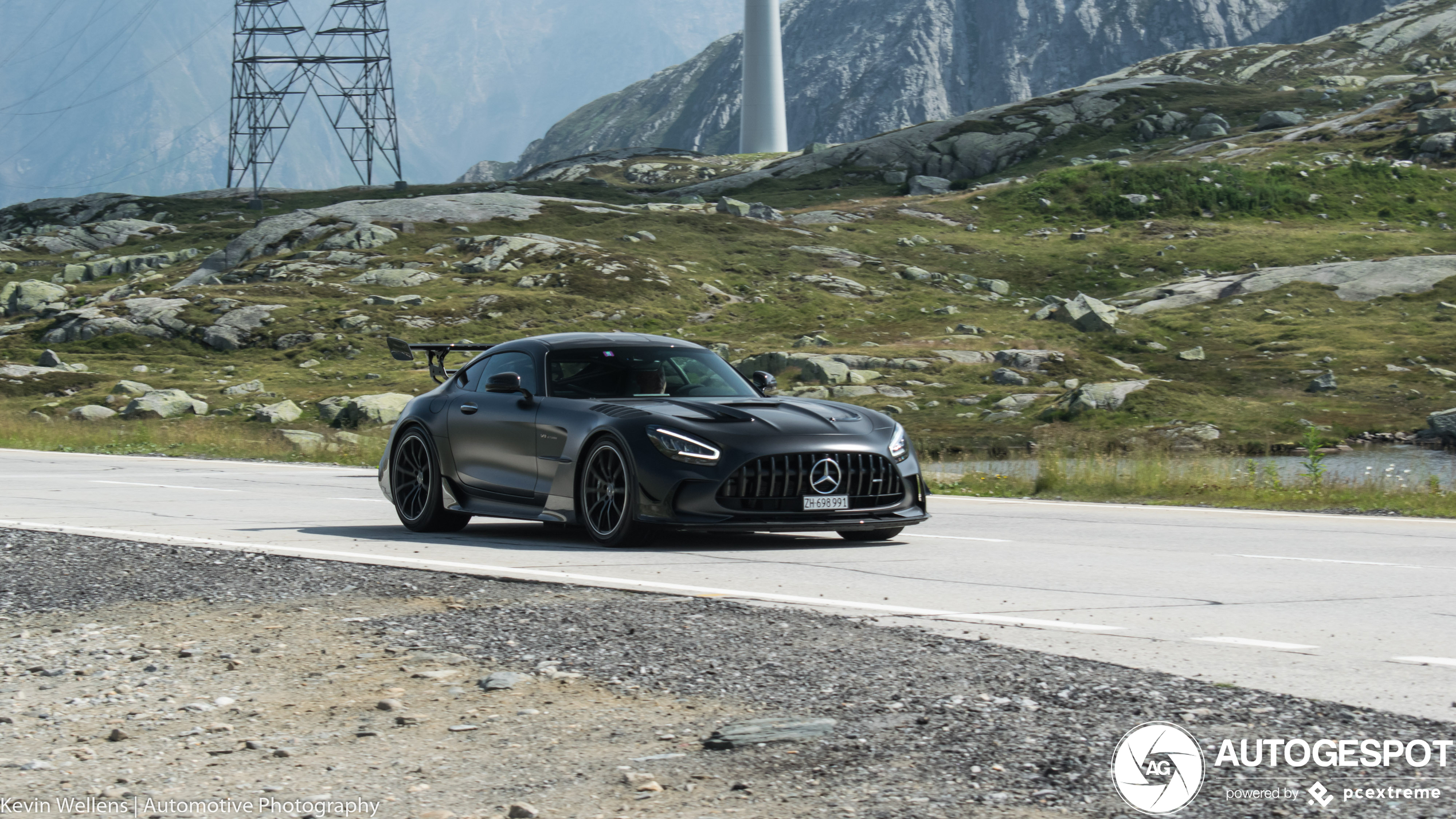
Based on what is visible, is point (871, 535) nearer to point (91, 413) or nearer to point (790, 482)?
point (790, 482)

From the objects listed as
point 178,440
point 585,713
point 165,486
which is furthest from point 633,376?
point 178,440

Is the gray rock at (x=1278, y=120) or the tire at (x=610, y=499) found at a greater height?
the gray rock at (x=1278, y=120)

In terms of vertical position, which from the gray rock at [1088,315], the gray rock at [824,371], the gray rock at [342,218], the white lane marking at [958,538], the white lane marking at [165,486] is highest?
the gray rock at [342,218]

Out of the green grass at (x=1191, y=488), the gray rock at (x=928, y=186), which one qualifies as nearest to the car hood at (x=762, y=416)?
the green grass at (x=1191, y=488)

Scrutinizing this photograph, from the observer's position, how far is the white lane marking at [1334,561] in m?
10.0

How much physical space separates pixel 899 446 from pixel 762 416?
115cm

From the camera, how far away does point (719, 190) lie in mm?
98062

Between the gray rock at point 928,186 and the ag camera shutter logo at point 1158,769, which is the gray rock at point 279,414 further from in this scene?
the gray rock at point 928,186

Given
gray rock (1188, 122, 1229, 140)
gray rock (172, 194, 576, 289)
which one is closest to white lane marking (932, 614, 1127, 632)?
gray rock (172, 194, 576, 289)

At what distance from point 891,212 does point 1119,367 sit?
3130cm

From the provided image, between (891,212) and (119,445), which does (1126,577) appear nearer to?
(119,445)

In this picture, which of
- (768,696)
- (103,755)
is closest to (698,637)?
(768,696)

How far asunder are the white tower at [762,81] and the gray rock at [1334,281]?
88.9 m

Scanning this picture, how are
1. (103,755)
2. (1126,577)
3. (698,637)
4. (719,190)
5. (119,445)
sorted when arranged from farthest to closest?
(719,190) < (119,445) < (1126,577) < (698,637) < (103,755)
